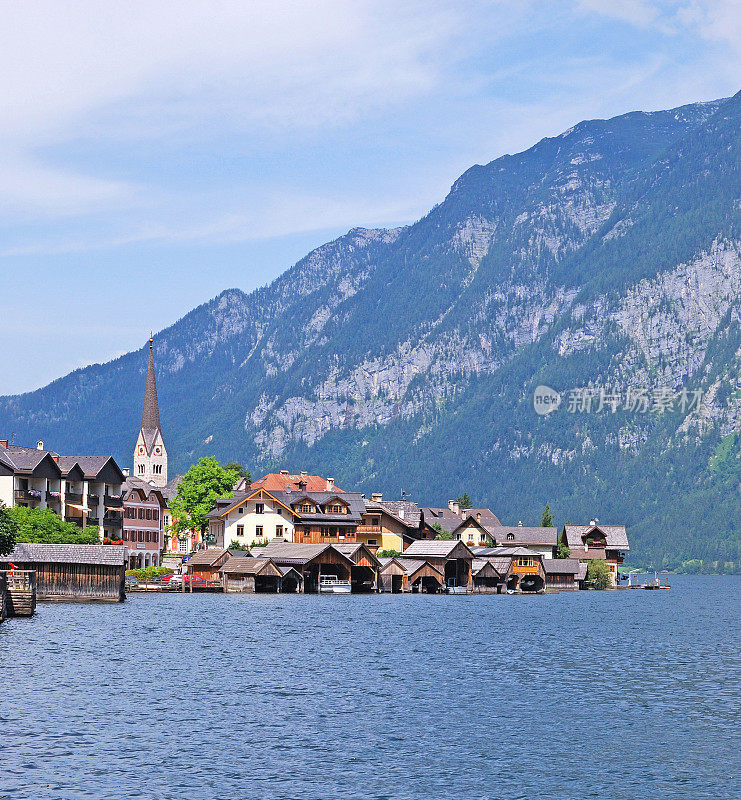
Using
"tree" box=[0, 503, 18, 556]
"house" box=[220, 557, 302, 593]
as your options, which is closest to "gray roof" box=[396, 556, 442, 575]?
"house" box=[220, 557, 302, 593]

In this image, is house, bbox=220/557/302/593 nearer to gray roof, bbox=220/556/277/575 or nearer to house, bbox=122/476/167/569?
gray roof, bbox=220/556/277/575

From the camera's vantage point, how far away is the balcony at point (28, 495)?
5665 inches

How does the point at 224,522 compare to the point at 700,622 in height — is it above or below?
above

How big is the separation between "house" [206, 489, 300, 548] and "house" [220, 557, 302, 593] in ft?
50.1

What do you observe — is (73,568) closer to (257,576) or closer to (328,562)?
(257,576)

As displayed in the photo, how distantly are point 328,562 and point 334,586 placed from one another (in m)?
3.24

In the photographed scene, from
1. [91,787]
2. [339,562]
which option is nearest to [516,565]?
[339,562]

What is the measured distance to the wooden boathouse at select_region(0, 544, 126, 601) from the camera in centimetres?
11552

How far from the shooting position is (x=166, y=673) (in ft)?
216

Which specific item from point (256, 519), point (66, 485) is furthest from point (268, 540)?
point (66, 485)

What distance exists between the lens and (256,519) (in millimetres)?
175250

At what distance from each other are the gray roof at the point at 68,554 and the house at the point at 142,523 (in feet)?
189

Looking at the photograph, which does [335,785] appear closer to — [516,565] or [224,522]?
[224,522]

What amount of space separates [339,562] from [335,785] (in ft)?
399
